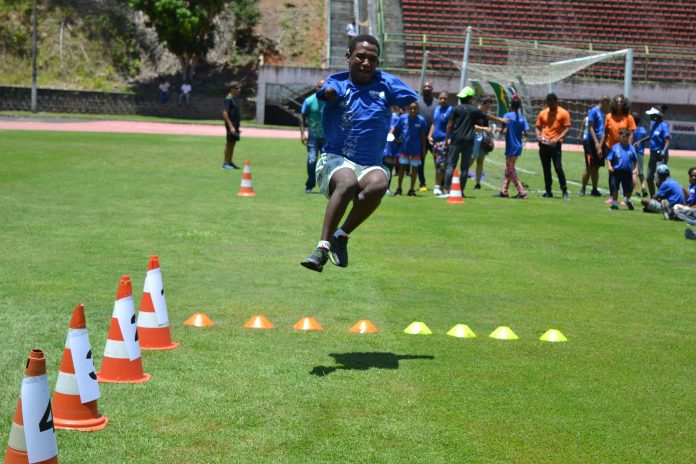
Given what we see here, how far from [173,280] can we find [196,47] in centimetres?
4982

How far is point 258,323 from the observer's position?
28.2 ft


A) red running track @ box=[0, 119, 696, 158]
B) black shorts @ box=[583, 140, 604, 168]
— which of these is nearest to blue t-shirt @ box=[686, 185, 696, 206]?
black shorts @ box=[583, 140, 604, 168]

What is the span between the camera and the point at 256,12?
204 ft

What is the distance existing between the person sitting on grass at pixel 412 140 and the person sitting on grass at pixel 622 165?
11.7 feet

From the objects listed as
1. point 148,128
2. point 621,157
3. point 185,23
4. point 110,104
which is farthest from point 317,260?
point 110,104

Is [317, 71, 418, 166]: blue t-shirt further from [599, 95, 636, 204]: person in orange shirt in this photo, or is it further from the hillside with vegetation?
the hillside with vegetation

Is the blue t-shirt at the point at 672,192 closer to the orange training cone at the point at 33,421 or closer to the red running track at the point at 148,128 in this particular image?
the orange training cone at the point at 33,421

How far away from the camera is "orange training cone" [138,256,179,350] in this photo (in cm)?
758

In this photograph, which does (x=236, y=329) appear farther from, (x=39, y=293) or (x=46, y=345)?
(x=39, y=293)

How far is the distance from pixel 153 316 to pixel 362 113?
2.21m

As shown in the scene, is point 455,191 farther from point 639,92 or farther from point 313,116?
point 639,92

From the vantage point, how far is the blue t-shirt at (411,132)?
20.8 m

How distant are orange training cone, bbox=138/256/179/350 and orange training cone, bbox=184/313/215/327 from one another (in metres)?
0.88

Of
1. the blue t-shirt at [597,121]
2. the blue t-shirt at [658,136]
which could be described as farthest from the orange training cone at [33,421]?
the blue t-shirt at [658,136]
